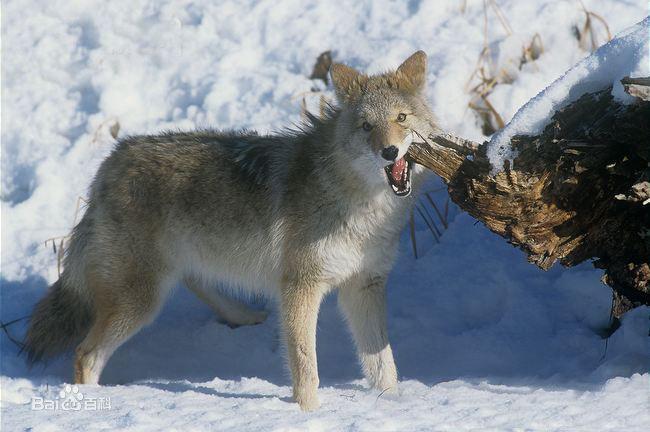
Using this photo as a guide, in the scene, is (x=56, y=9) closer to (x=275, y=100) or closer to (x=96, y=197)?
(x=275, y=100)

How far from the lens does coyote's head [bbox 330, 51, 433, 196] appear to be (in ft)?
13.7

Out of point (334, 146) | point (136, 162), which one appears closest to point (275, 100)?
point (136, 162)

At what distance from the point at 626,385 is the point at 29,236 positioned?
4702 mm

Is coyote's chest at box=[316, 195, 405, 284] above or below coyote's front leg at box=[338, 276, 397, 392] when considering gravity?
above

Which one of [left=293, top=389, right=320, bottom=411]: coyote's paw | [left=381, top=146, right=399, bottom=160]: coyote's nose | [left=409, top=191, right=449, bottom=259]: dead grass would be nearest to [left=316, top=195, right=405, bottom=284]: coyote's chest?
[left=381, top=146, right=399, bottom=160]: coyote's nose

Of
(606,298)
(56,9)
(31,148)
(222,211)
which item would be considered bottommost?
(606,298)

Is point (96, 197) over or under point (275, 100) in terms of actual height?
under

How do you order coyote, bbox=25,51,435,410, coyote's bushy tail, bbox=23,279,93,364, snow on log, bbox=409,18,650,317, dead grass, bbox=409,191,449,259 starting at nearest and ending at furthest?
snow on log, bbox=409,18,650,317 < coyote, bbox=25,51,435,410 < coyote's bushy tail, bbox=23,279,93,364 < dead grass, bbox=409,191,449,259

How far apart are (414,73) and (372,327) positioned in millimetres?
1566

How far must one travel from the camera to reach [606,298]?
199 inches

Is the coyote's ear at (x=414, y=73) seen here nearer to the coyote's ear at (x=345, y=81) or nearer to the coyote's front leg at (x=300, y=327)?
the coyote's ear at (x=345, y=81)

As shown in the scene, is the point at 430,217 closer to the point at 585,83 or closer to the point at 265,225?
the point at 265,225

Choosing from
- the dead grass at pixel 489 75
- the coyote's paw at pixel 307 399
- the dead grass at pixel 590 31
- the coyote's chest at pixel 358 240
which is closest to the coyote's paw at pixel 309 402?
the coyote's paw at pixel 307 399

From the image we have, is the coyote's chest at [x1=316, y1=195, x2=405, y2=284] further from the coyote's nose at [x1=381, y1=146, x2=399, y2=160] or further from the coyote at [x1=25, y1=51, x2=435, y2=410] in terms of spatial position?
the coyote's nose at [x1=381, y1=146, x2=399, y2=160]
